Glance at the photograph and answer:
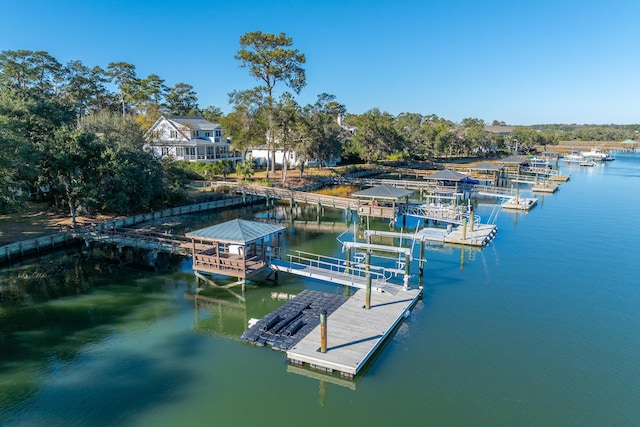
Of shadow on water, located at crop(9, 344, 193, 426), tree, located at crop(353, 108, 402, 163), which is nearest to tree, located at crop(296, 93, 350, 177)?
tree, located at crop(353, 108, 402, 163)

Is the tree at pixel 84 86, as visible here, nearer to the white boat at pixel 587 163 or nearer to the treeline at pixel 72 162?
the treeline at pixel 72 162

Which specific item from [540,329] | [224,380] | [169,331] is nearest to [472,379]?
[540,329]

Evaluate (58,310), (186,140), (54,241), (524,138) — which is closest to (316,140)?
(186,140)

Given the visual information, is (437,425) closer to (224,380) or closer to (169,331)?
(224,380)

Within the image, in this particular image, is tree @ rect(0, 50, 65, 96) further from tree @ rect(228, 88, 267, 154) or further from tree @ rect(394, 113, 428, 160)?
tree @ rect(394, 113, 428, 160)

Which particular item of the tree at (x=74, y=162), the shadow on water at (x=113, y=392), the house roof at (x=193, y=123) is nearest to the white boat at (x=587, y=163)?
the house roof at (x=193, y=123)
